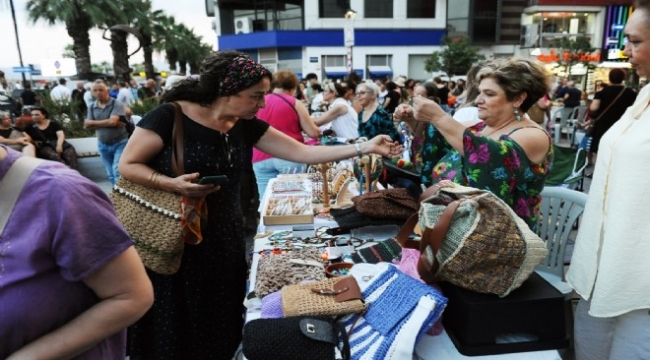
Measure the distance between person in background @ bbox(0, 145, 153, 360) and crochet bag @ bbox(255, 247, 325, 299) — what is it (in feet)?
2.55

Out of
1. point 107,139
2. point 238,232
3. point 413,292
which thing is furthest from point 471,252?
point 107,139

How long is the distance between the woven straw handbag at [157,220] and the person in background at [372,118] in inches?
112

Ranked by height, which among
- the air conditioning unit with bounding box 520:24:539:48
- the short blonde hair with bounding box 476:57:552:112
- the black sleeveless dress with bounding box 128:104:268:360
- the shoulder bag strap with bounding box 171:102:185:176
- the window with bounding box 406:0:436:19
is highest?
the window with bounding box 406:0:436:19

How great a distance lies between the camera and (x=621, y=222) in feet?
4.76

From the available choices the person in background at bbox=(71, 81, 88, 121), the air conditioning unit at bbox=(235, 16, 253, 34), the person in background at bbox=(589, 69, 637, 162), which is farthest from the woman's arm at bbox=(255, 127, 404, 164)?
the air conditioning unit at bbox=(235, 16, 253, 34)

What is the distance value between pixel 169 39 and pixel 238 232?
3719 centimetres

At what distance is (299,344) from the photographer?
4.51 ft

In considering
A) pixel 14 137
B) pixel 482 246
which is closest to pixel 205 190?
pixel 482 246

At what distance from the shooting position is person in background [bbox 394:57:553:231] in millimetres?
1904

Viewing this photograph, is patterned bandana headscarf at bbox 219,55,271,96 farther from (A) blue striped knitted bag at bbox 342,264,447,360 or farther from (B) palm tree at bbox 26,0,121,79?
(B) palm tree at bbox 26,0,121,79

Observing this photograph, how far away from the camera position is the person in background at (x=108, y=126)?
5898mm

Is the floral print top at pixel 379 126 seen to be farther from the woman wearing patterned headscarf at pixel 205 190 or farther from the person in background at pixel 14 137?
the person in background at pixel 14 137

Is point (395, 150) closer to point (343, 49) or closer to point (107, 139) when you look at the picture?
point (107, 139)

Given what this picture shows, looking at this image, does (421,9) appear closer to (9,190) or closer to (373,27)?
(373,27)
